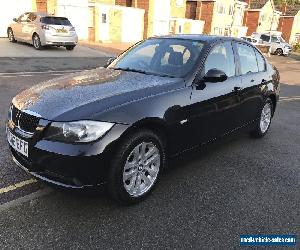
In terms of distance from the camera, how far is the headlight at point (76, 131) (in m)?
3.03

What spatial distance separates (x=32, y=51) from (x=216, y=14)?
3080 cm

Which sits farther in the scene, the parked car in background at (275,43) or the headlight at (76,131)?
the parked car in background at (275,43)

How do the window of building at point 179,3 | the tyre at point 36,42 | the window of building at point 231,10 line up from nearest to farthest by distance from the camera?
the tyre at point 36,42, the window of building at point 179,3, the window of building at point 231,10

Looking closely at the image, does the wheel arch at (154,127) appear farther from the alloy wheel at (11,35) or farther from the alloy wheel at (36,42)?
the alloy wheel at (11,35)

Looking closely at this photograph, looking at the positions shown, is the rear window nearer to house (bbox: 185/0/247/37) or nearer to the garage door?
the garage door

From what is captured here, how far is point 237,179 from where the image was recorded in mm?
4340

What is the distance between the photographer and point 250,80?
17.0ft

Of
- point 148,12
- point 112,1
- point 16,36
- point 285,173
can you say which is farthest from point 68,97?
point 148,12

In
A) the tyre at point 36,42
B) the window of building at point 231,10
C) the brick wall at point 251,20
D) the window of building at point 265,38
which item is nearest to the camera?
the tyre at point 36,42

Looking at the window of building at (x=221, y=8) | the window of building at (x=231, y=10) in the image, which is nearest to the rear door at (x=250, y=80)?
the window of building at (x=221, y=8)

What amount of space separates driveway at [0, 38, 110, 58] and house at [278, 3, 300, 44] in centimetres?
5403

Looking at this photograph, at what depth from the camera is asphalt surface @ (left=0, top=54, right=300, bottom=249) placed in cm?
300

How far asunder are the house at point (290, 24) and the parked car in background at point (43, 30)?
5575 centimetres

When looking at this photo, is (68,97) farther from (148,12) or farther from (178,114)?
(148,12)
